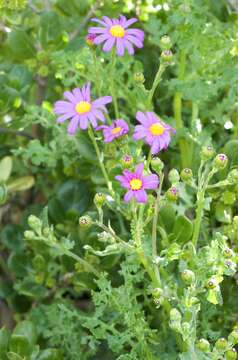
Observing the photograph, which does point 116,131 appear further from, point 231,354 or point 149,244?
point 231,354

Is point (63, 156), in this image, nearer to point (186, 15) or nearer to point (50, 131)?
point (50, 131)

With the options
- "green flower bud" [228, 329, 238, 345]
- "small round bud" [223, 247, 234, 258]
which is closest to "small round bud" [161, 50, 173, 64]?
"small round bud" [223, 247, 234, 258]

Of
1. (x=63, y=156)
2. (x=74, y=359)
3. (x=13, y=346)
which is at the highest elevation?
(x=63, y=156)

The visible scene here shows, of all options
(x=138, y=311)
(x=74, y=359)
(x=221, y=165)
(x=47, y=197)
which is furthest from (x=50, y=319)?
(x=221, y=165)

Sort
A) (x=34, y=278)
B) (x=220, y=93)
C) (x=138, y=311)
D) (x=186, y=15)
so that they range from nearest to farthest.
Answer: (x=138, y=311)
(x=186, y=15)
(x=34, y=278)
(x=220, y=93)

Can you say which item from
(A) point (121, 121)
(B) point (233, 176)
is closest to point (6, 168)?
(A) point (121, 121)

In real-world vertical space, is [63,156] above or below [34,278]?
above

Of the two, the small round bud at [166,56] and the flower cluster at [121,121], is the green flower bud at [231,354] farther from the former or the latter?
the small round bud at [166,56]
